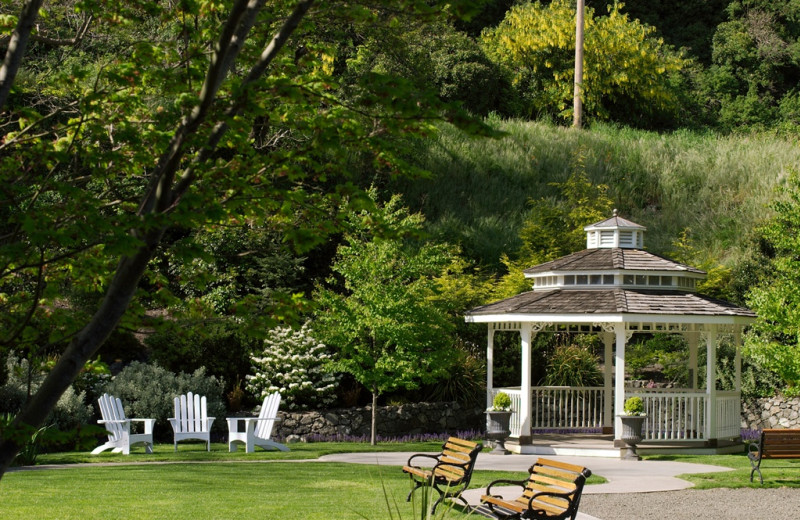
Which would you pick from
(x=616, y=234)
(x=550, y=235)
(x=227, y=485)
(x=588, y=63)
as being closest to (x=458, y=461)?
(x=227, y=485)

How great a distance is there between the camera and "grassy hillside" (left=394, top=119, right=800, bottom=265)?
25953mm

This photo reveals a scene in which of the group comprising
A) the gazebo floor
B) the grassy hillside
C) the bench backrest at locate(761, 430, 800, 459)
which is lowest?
the gazebo floor

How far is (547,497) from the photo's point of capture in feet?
29.6

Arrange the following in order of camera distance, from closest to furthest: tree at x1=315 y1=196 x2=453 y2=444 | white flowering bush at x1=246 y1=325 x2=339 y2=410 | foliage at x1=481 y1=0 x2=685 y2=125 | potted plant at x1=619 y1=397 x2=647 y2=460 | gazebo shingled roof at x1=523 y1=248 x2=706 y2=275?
potted plant at x1=619 y1=397 x2=647 y2=460 < gazebo shingled roof at x1=523 y1=248 x2=706 y2=275 < tree at x1=315 y1=196 x2=453 y2=444 < white flowering bush at x1=246 y1=325 x2=339 y2=410 < foliage at x1=481 y1=0 x2=685 y2=125

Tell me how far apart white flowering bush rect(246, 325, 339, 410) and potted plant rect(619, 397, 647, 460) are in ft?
19.1

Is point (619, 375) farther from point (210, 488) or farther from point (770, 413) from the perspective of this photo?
point (210, 488)

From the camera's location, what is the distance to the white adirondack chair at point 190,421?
16.0 m

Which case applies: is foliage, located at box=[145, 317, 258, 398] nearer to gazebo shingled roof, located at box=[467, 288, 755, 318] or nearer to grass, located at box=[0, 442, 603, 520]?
grass, located at box=[0, 442, 603, 520]

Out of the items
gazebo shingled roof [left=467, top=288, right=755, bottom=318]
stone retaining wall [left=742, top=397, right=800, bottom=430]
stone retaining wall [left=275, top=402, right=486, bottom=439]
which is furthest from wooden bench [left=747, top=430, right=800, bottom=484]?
stone retaining wall [left=742, top=397, right=800, bottom=430]

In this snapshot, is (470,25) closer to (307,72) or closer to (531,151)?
(531,151)

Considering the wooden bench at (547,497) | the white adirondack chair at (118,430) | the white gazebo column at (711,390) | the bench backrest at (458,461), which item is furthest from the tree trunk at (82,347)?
the white gazebo column at (711,390)

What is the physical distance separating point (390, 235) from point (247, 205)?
31.6 inches

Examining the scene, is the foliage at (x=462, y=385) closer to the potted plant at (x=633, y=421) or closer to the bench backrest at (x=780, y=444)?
the potted plant at (x=633, y=421)

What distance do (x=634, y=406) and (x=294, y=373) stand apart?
661 centimetres
